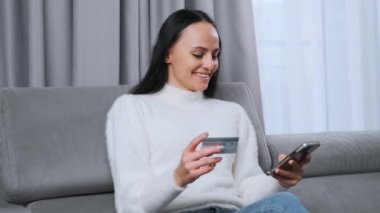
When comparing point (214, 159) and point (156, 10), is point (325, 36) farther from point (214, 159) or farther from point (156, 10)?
point (214, 159)

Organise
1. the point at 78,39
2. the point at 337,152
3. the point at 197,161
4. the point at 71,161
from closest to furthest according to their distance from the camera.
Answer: the point at 197,161 → the point at 71,161 → the point at 337,152 → the point at 78,39

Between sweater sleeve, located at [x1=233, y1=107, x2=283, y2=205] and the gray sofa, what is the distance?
181 mm

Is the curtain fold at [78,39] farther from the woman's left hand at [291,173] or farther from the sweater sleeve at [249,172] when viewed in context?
the woman's left hand at [291,173]

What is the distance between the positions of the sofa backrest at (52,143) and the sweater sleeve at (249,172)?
398 millimetres

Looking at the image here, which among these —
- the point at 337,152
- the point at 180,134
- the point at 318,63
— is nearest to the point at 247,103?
the point at 337,152

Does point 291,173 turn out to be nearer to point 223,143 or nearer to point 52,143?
point 223,143

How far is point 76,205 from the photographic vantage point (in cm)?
156

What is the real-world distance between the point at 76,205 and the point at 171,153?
0.31 m

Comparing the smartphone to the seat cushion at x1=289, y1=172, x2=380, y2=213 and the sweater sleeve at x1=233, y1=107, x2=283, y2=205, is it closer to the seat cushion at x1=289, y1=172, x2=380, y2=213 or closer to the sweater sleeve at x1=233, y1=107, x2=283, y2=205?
the sweater sleeve at x1=233, y1=107, x2=283, y2=205

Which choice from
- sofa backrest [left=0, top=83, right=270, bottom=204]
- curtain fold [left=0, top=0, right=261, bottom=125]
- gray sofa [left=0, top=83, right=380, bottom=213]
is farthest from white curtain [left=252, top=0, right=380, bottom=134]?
sofa backrest [left=0, top=83, right=270, bottom=204]

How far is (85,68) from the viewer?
7.04 ft

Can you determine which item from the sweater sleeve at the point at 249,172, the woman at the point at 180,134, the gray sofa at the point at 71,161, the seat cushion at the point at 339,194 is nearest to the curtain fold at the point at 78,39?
the gray sofa at the point at 71,161

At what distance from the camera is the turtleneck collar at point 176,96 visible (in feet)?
5.55

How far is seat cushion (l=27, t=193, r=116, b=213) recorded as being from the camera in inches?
60.0
